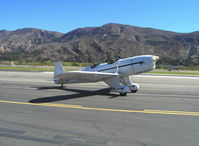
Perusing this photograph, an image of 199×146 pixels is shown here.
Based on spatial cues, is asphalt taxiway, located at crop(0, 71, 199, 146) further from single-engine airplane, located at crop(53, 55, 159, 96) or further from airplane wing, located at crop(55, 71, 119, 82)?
single-engine airplane, located at crop(53, 55, 159, 96)

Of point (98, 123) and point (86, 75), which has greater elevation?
point (86, 75)

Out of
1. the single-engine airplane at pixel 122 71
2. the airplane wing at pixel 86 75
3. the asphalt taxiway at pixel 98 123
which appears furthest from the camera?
the single-engine airplane at pixel 122 71

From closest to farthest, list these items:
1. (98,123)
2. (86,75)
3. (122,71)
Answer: (98,123)
(86,75)
(122,71)

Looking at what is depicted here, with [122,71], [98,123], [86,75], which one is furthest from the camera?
[122,71]

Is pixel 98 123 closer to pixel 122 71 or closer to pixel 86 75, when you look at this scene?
pixel 86 75

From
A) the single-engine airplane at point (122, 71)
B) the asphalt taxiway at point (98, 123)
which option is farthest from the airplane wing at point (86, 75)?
the asphalt taxiway at point (98, 123)

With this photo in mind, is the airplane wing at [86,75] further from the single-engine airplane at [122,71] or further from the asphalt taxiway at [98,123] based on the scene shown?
the asphalt taxiway at [98,123]

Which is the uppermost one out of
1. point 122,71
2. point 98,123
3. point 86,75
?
point 122,71

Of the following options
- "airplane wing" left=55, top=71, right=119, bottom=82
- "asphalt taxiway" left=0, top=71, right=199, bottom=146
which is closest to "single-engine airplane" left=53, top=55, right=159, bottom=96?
"airplane wing" left=55, top=71, right=119, bottom=82

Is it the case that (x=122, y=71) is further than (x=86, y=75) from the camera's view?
Yes

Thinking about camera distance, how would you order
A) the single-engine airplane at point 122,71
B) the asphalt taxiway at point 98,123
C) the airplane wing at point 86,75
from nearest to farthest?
1. the asphalt taxiway at point 98,123
2. the airplane wing at point 86,75
3. the single-engine airplane at point 122,71

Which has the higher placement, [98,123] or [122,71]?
[122,71]

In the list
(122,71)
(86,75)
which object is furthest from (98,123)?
(122,71)

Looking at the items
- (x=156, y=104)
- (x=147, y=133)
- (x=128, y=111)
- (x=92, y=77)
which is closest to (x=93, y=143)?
(x=147, y=133)
